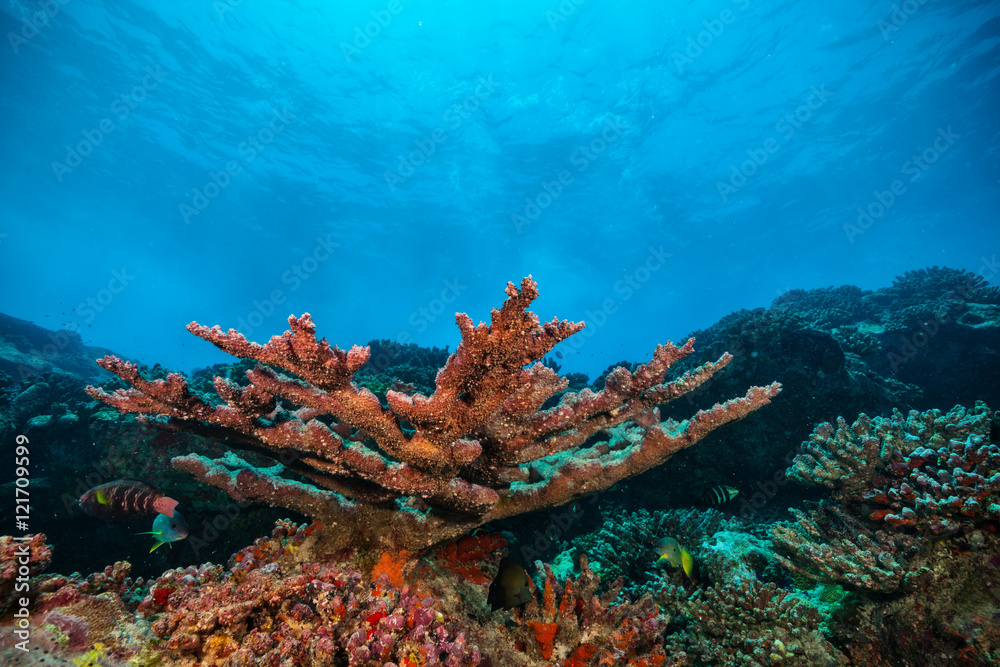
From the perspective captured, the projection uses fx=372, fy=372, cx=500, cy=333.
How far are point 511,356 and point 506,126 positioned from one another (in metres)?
32.4

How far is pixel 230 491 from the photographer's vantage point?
274cm

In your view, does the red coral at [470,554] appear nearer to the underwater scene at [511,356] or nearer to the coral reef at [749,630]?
the underwater scene at [511,356]

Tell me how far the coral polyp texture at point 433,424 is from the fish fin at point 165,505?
2403mm

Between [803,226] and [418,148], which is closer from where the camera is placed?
[418,148]

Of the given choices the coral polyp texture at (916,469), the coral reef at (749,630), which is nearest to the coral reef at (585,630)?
the coral reef at (749,630)

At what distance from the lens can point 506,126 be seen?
2959cm

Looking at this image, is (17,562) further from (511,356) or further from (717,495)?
(717,495)

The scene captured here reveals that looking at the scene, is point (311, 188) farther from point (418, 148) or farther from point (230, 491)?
point (230, 491)

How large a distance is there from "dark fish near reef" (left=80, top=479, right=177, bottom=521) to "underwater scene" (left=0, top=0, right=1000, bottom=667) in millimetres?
40

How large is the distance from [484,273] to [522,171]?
106 feet

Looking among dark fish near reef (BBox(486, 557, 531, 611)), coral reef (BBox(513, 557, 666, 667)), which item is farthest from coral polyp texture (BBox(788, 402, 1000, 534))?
dark fish near reef (BBox(486, 557, 531, 611))

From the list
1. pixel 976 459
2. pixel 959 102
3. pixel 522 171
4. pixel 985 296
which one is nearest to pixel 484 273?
pixel 522 171

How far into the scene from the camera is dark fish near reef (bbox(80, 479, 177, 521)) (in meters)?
4.37

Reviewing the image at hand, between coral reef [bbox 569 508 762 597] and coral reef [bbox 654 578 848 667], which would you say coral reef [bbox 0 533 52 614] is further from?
coral reef [bbox 569 508 762 597]
